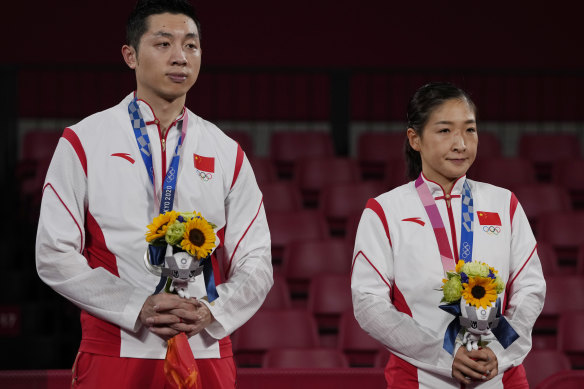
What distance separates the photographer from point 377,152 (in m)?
7.48

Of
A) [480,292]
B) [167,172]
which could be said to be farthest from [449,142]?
[167,172]

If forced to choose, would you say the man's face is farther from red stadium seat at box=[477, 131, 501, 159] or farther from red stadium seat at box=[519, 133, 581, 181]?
red stadium seat at box=[519, 133, 581, 181]

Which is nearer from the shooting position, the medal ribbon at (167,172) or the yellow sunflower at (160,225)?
the yellow sunflower at (160,225)

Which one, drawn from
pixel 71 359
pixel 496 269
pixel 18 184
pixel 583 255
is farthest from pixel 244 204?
pixel 18 184

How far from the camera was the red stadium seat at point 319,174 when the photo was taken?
693cm

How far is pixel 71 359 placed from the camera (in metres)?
5.43

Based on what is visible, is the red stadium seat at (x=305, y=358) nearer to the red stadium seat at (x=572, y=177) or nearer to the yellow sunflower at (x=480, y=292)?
the yellow sunflower at (x=480, y=292)

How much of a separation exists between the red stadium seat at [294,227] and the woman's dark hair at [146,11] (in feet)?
11.2

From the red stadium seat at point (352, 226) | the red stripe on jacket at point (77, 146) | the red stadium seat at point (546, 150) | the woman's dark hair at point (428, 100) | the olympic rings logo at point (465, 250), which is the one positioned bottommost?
the olympic rings logo at point (465, 250)

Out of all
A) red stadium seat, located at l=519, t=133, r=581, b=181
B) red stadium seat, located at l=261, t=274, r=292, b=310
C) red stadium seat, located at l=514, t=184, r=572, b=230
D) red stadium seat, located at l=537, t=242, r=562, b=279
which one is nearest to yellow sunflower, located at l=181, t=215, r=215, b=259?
red stadium seat, located at l=261, t=274, r=292, b=310

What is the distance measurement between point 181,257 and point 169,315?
160mm

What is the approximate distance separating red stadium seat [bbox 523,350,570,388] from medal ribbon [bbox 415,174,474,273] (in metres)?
1.76

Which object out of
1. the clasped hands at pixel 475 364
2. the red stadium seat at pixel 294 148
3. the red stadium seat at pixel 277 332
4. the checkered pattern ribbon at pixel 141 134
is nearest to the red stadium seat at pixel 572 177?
the red stadium seat at pixel 294 148

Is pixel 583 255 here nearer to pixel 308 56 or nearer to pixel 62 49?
pixel 308 56
